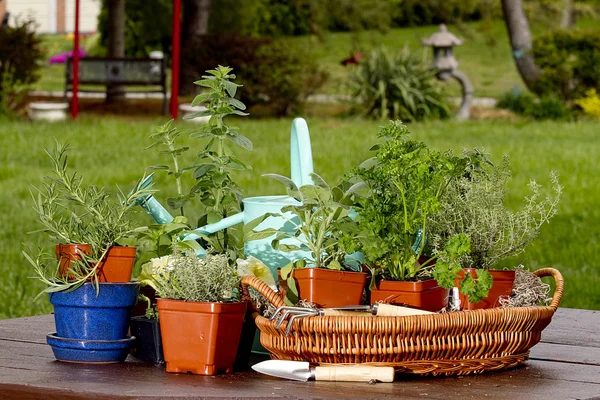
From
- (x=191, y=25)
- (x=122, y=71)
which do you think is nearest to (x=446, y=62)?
(x=191, y=25)

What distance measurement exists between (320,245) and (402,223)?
0.14 meters

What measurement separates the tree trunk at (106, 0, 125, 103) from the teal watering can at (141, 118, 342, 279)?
1256cm

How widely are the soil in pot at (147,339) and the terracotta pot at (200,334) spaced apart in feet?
0.24

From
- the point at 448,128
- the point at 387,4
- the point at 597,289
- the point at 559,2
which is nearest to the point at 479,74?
the point at 559,2

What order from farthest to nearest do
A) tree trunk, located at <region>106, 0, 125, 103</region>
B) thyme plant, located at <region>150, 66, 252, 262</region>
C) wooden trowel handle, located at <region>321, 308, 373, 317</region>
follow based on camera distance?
1. tree trunk, located at <region>106, 0, 125, 103</region>
2. thyme plant, located at <region>150, 66, 252, 262</region>
3. wooden trowel handle, located at <region>321, 308, 373, 317</region>

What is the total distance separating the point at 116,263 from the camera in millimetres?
1677

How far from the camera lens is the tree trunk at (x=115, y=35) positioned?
1413cm

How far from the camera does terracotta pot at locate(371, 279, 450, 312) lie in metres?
1.64

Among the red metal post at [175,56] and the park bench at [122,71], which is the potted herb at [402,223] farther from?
the park bench at [122,71]

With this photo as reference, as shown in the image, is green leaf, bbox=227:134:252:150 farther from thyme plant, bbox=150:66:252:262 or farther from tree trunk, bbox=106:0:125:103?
tree trunk, bbox=106:0:125:103

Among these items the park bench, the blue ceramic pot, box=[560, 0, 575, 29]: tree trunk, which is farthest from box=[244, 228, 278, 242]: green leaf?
box=[560, 0, 575, 29]: tree trunk

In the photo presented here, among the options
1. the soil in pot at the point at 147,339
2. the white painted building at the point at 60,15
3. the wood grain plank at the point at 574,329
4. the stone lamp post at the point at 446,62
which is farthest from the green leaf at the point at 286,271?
the white painted building at the point at 60,15

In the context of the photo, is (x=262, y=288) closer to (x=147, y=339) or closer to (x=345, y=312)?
(x=345, y=312)

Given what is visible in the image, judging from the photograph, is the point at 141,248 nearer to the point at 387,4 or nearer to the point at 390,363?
the point at 390,363
